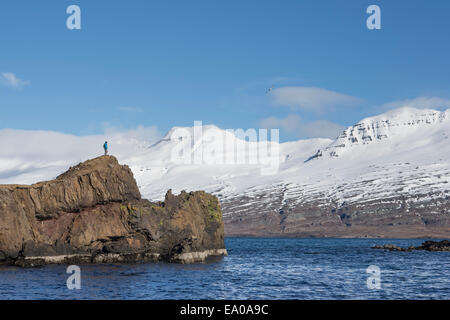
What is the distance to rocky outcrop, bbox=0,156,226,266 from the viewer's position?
99.7 metres

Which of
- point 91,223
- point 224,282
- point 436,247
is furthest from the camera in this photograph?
point 436,247

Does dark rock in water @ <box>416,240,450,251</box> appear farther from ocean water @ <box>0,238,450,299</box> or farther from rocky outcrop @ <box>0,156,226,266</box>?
rocky outcrop @ <box>0,156,226,266</box>

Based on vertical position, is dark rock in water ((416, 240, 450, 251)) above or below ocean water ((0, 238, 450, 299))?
below

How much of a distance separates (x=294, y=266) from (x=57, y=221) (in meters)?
44.3

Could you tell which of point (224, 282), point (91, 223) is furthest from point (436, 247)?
point (224, 282)

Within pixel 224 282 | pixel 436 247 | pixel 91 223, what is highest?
pixel 91 223

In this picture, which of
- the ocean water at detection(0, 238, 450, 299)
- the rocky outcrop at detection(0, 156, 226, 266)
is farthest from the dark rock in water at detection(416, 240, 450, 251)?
the rocky outcrop at detection(0, 156, 226, 266)

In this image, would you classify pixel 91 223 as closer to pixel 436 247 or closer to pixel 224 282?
pixel 224 282

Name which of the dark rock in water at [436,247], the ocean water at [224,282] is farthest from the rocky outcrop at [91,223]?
the dark rock in water at [436,247]

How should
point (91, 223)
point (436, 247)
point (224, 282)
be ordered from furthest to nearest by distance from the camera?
point (436, 247) < point (91, 223) < point (224, 282)

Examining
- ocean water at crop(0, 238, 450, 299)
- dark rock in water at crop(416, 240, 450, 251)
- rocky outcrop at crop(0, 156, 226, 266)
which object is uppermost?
rocky outcrop at crop(0, 156, 226, 266)

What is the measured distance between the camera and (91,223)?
360 ft
